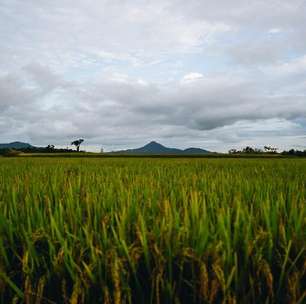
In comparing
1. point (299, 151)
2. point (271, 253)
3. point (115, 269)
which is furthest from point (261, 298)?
point (299, 151)

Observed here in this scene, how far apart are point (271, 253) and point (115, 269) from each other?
31.2 inches

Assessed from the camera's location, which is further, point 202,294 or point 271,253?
point 271,253

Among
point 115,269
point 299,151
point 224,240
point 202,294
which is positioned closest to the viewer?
point 115,269

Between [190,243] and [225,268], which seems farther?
[190,243]

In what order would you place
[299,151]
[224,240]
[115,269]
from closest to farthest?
1. [115,269]
2. [224,240]
3. [299,151]

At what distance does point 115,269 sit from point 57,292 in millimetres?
494

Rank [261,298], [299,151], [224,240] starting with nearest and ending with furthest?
[261,298]
[224,240]
[299,151]

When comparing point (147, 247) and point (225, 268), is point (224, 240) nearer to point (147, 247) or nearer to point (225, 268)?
point (225, 268)

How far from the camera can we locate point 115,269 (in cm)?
137

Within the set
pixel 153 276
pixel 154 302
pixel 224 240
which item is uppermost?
pixel 224 240

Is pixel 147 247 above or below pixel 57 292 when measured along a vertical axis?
above

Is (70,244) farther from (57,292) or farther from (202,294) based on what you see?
(202,294)

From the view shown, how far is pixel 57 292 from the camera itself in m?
1.69

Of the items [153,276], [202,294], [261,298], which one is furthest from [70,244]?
[261,298]
